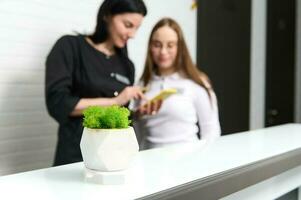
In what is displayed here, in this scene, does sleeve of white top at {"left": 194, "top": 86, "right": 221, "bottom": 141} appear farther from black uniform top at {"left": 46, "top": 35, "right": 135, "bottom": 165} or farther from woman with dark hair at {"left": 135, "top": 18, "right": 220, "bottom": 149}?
black uniform top at {"left": 46, "top": 35, "right": 135, "bottom": 165}

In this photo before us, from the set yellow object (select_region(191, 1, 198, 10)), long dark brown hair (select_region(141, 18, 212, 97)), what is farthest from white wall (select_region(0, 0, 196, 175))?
yellow object (select_region(191, 1, 198, 10))

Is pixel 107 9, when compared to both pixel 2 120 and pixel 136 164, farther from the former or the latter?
pixel 136 164

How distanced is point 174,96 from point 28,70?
78cm

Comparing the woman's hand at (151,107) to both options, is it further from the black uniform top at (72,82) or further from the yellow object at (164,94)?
the black uniform top at (72,82)

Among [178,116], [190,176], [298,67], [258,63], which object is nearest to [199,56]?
[258,63]

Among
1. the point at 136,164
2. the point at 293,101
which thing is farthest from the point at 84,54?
the point at 293,101

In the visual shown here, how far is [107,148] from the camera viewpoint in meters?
0.86

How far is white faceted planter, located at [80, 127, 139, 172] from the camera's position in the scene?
0.86m

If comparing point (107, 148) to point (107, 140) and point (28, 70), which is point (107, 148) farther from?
point (28, 70)

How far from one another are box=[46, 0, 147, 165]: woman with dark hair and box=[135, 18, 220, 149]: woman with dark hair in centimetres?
13

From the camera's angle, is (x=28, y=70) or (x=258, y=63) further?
(x=258, y=63)

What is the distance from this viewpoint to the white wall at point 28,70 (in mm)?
2076

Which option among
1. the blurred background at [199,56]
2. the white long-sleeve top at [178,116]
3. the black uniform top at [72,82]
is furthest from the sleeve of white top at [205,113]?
the blurred background at [199,56]

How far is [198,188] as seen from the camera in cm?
91
